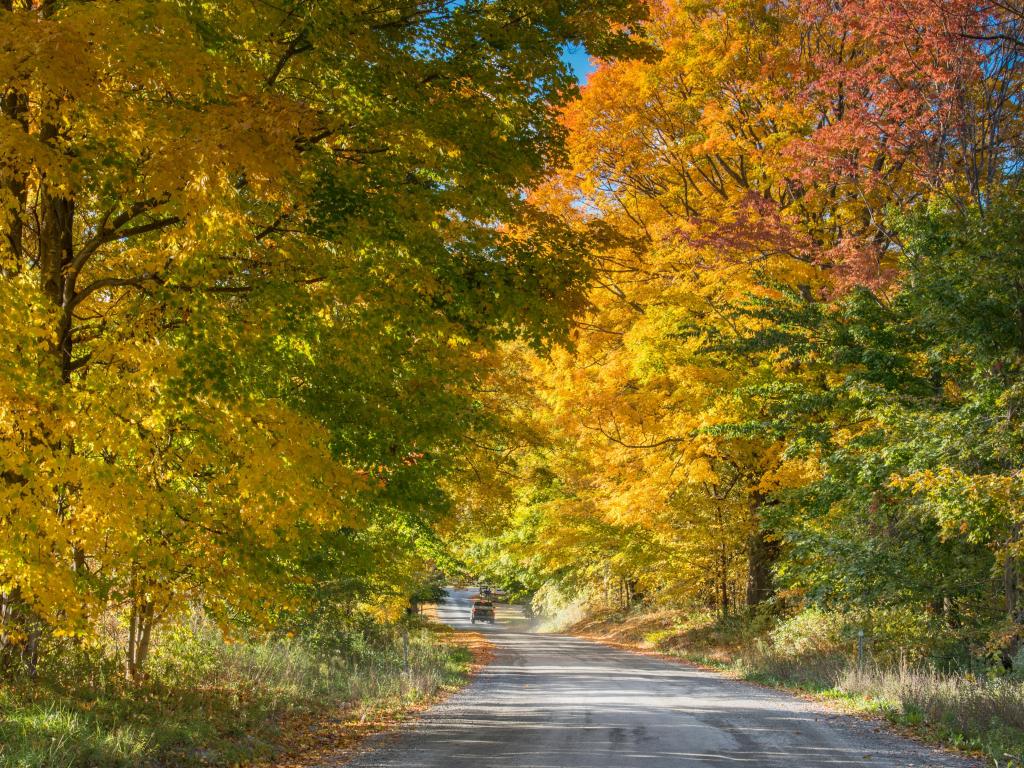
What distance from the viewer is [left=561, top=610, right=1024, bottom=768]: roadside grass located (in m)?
9.30

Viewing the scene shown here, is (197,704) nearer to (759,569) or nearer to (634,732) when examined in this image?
(634,732)

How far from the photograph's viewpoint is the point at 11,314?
571 cm

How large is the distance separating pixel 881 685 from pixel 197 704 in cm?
972

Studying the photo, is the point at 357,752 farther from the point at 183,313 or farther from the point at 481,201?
the point at 481,201

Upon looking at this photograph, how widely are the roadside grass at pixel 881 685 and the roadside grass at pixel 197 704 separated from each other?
687cm

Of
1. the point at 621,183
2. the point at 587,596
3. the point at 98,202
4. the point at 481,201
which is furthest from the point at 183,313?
the point at 587,596

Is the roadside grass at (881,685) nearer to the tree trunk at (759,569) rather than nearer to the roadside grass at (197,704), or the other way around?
the tree trunk at (759,569)

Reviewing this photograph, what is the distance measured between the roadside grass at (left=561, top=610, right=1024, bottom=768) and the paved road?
0.54 m

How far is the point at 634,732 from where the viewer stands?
32.2ft

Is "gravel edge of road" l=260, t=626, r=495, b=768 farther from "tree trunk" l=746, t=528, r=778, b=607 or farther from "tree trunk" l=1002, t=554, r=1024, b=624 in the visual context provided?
"tree trunk" l=746, t=528, r=778, b=607

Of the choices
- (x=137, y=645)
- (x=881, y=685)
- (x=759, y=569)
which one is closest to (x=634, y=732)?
(x=881, y=685)

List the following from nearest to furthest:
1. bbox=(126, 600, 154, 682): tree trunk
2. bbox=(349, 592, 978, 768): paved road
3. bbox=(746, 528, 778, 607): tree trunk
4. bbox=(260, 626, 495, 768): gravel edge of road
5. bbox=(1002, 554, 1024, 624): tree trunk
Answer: bbox=(349, 592, 978, 768): paved road < bbox=(260, 626, 495, 768): gravel edge of road < bbox=(126, 600, 154, 682): tree trunk < bbox=(1002, 554, 1024, 624): tree trunk < bbox=(746, 528, 778, 607): tree trunk

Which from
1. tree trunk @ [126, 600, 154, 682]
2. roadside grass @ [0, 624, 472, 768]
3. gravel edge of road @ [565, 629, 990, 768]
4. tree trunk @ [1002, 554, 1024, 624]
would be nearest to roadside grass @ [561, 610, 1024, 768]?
gravel edge of road @ [565, 629, 990, 768]

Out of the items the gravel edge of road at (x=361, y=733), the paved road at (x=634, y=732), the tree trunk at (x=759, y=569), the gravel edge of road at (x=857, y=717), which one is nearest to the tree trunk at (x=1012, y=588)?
the gravel edge of road at (x=857, y=717)
